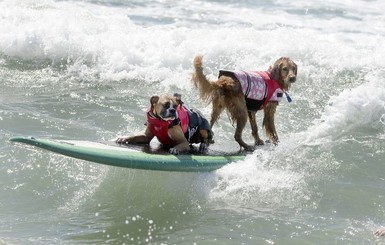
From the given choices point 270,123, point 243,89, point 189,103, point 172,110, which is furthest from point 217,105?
point 189,103

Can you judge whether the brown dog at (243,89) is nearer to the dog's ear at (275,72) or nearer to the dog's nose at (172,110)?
the dog's ear at (275,72)

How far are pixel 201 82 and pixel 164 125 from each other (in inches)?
33.2

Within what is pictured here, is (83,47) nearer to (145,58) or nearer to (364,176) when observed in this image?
(145,58)

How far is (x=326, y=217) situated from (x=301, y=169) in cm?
134

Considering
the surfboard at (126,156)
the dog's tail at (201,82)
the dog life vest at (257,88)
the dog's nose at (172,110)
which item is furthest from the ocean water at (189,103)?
the dog's tail at (201,82)

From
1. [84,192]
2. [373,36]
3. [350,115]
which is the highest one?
[373,36]

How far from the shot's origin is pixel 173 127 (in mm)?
6836

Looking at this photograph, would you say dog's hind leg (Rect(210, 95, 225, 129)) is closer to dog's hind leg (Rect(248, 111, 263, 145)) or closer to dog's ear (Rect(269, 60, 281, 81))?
dog's hind leg (Rect(248, 111, 263, 145))

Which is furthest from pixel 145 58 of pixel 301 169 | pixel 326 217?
pixel 326 217

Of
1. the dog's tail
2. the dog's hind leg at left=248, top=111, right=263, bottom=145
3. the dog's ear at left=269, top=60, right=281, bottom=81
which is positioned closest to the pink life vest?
the dog's tail

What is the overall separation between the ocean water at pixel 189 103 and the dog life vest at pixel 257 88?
0.59m

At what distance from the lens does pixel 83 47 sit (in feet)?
44.6

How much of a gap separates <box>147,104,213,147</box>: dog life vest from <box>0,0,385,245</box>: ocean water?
456mm

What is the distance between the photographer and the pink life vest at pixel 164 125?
6.79m
